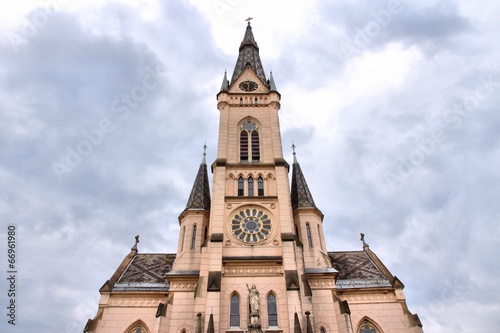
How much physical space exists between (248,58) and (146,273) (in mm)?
33121

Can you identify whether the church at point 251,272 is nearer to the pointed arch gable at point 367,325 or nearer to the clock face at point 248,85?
the pointed arch gable at point 367,325

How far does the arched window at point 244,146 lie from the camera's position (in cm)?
3780

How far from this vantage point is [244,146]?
127 feet

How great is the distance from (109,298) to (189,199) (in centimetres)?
1222

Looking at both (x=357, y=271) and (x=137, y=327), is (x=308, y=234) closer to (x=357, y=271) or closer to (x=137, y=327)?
(x=357, y=271)

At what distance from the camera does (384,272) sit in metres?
34.1

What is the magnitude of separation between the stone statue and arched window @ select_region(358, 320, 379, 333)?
10.2 m

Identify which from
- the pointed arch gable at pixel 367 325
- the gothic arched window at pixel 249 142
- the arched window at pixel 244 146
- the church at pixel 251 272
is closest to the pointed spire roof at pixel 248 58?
the gothic arched window at pixel 249 142

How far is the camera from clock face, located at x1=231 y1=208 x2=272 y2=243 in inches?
1233

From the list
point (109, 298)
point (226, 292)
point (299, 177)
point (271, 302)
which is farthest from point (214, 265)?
point (299, 177)

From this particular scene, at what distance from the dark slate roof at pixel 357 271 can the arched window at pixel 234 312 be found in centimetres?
1032

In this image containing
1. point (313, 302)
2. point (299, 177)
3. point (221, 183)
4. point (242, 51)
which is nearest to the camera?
point (313, 302)

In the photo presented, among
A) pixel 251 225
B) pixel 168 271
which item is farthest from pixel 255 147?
pixel 168 271

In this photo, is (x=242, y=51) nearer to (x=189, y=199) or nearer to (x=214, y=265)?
(x=189, y=199)
